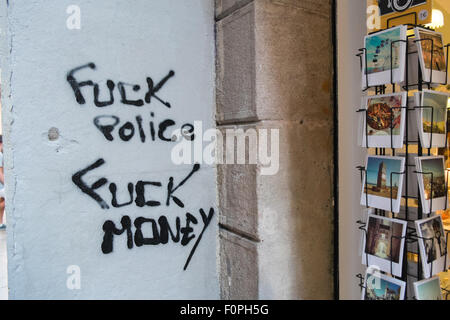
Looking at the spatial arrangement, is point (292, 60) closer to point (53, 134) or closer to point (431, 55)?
point (431, 55)

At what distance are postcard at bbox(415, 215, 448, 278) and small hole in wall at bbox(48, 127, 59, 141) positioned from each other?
1.79m

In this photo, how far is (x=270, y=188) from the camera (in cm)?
186

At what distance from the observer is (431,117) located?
1.49 metres

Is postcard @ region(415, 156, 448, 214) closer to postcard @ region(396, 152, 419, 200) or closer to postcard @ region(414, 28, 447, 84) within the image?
postcard @ region(396, 152, 419, 200)

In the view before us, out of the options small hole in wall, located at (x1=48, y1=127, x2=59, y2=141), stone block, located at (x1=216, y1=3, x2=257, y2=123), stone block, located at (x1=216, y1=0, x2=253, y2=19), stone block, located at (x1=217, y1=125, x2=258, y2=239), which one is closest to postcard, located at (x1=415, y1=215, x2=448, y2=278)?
stone block, located at (x1=217, y1=125, x2=258, y2=239)

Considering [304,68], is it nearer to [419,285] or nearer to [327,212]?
[327,212]

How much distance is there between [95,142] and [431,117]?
1.66 m

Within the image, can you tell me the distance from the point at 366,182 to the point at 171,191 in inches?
42.7

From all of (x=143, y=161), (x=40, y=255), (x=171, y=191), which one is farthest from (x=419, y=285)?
(x=40, y=255)

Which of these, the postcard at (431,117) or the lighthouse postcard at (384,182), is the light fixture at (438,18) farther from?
the lighthouse postcard at (384,182)

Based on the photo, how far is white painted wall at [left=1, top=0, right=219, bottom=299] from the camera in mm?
1719

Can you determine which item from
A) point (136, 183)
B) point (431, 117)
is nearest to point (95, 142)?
point (136, 183)

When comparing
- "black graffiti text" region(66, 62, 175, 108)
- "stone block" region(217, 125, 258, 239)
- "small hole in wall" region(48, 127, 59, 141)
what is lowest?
"stone block" region(217, 125, 258, 239)

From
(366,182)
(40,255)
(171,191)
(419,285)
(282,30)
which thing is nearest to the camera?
(419,285)
